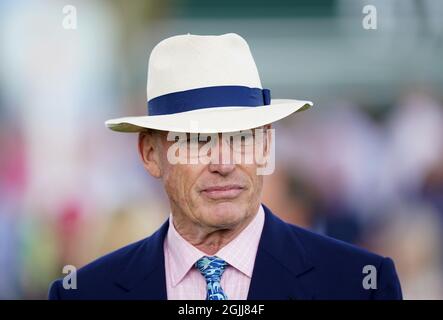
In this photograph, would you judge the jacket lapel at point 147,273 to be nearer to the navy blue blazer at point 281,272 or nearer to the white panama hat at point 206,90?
the navy blue blazer at point 281,272

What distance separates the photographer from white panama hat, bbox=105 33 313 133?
2.70 m

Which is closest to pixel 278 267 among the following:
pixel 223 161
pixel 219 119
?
pixel 223 161

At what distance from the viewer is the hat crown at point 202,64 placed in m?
2.78

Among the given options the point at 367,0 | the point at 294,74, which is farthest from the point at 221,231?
the point at 367,0

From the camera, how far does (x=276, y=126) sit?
17.2ft

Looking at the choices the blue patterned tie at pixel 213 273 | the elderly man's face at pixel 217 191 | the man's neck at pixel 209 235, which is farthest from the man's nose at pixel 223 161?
the blue patterned tie at pixel 213 273

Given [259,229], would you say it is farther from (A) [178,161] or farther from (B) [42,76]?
(B) [42,76]

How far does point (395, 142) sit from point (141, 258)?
286 centimetres

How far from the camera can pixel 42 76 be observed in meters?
5.50

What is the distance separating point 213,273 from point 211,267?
3cm

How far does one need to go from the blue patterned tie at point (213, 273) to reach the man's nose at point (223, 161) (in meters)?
0.32

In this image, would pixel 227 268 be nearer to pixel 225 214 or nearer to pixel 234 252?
pixel 234 252

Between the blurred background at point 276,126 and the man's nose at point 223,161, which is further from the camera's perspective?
the blurred background at point 276,126

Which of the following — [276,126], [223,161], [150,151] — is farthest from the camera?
[276,126]
